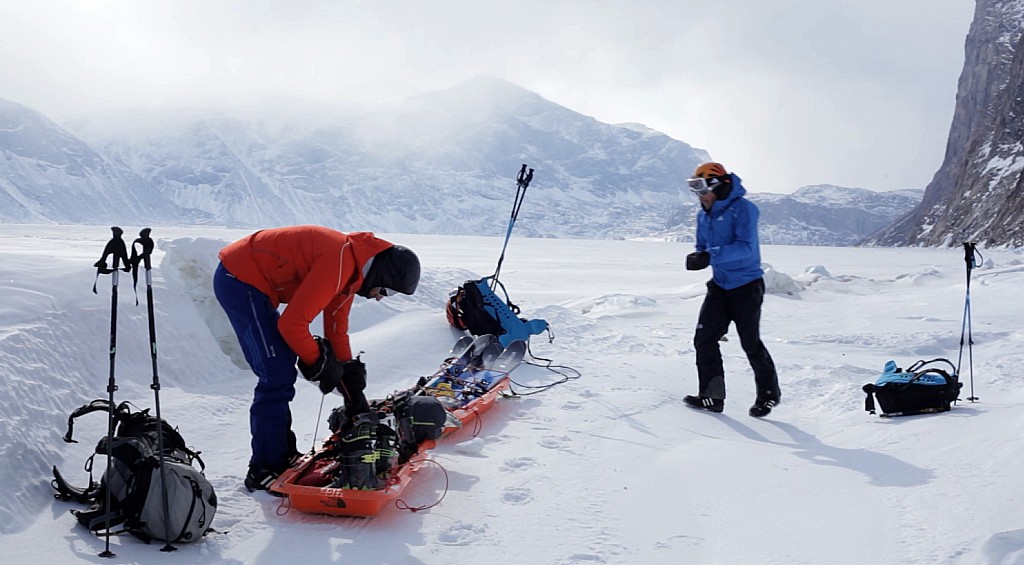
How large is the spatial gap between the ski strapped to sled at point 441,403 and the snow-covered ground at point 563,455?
0.28 feet

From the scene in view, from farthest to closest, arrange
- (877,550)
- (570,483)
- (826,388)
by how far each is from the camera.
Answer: (826,388), (570,483), (877,550)

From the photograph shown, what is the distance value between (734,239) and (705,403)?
4.08 ft

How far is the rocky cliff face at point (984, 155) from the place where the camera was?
80938 millimetres

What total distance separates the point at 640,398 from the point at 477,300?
2.63 metres

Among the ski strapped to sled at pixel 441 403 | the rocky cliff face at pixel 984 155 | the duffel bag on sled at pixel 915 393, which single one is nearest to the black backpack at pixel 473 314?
the ski strapped to sled at pixel 441 403

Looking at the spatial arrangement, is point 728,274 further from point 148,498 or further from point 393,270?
point 148,498

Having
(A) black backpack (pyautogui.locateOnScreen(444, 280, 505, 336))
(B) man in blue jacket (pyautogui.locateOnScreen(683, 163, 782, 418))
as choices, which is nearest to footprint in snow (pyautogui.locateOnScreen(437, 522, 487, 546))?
(B) man in blue jacket (pyautogui.locateOnScreen(683, 163, 782, 418))

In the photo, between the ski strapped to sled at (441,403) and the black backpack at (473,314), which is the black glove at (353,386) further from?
the black backpack at (473,314)

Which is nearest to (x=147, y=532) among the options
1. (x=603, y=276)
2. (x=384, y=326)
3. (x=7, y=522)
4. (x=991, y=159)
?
(x=7, y=522)

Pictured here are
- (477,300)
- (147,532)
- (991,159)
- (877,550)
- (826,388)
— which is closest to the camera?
(877,550)

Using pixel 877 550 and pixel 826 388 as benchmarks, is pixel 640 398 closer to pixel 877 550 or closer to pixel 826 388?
pixel 826 388

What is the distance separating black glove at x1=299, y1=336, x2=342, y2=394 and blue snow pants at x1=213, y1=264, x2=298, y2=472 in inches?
7.4

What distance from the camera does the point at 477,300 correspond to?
25.3 feet

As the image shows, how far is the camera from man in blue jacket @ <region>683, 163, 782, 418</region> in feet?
16.3
